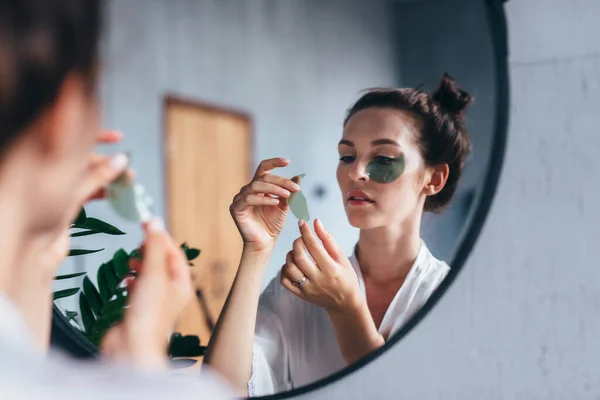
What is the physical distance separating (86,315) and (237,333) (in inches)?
6.7

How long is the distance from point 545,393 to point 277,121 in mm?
357

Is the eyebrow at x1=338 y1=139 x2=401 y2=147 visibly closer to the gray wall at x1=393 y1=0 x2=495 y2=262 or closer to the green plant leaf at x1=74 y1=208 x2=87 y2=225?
the gray wall at x1=393 y1=0 x2=495 y2=262

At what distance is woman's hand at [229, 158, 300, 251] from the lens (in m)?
0.53

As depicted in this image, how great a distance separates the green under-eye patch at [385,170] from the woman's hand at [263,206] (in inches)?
2.8

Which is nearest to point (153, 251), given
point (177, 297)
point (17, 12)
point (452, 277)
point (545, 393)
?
point (177, 297)

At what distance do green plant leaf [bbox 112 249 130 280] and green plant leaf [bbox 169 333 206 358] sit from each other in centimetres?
8

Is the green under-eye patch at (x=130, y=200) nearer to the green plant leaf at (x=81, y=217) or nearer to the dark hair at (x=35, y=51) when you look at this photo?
the green plant leaf at (x=81, y=217)

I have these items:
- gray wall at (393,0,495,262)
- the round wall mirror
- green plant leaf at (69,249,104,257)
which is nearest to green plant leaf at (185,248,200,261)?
the round wall mirror

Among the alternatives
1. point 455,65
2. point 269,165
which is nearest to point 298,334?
point 269,165

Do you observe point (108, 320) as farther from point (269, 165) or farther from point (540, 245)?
point (540, 245)

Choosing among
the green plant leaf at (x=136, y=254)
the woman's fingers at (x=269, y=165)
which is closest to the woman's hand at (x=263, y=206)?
the woman's fingers at (x=269, y=165)

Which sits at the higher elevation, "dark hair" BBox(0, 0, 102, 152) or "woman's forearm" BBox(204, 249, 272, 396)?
"dark hair" BBox(0, 0, 102, 152)

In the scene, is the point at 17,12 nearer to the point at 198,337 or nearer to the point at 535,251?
the point at 198,337

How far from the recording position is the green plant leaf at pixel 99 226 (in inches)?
21.8
